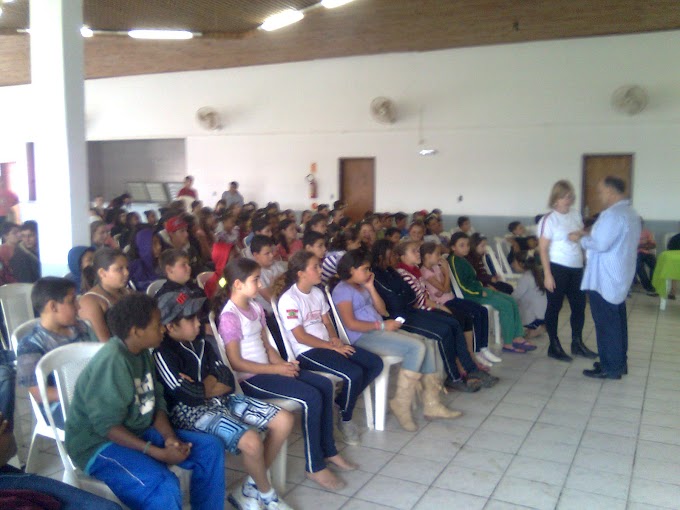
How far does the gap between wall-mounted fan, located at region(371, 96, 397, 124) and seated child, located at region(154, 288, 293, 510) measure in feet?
26.6

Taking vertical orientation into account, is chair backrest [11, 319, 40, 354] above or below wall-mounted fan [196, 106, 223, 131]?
below

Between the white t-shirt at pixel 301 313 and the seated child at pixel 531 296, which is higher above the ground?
the white t-shirt at pixel 301 313

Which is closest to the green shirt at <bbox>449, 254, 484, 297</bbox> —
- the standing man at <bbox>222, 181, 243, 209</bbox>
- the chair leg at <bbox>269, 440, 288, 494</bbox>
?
the chair leg at <bbox>269, 440, 288, 494</bbox>

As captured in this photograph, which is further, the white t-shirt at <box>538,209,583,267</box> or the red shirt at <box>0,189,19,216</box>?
the red shirt at <box>0,189,19,216</box>

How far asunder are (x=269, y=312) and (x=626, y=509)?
6.92ft

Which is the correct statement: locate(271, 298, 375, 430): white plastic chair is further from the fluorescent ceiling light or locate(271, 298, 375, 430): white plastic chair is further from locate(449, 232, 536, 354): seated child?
the fluorescent ceiling light

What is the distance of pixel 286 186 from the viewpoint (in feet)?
37.6

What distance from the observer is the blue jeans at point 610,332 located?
433 centimetres

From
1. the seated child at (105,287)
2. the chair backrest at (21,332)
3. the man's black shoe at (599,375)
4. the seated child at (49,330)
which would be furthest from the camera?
the man's black shoe at (599,375)

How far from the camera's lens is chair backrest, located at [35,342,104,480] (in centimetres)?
219

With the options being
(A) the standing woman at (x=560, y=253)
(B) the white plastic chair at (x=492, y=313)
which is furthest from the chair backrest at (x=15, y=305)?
(A) the standing woman at (x=560, y=253)

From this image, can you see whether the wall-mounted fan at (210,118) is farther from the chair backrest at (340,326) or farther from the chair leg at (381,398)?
the chair leg at (381,398)

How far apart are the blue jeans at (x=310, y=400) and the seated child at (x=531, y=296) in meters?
3.04

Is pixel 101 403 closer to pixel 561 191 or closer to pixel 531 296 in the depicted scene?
pixel 561 191
